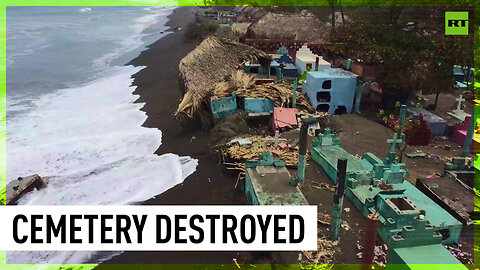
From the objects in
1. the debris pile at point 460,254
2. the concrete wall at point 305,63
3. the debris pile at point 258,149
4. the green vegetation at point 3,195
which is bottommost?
the green vegetation at point 3,195

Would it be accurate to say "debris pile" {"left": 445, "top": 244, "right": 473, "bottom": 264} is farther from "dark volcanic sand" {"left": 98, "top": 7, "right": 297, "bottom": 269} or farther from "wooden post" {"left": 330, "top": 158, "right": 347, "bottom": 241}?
"dark volcanic sand" {"left": 98, "top": 7, "right": 297, "bottom": 269}

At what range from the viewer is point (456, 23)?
2339 centimetres

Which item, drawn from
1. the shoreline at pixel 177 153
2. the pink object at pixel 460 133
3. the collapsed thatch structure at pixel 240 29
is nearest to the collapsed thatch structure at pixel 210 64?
the shoreline at pixel 177 153

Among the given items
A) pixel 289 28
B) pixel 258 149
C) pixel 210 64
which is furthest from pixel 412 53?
pixel 289 28

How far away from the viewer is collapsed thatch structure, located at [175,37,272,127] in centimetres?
2447

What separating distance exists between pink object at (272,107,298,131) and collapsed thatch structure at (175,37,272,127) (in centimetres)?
491

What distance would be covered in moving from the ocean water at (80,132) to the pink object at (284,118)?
187 inches

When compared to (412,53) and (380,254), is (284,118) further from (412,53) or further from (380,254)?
(380,254)

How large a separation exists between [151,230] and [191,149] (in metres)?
7.38

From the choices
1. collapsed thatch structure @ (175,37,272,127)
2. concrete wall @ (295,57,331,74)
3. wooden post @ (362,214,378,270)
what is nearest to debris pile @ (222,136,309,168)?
collapsed thatch structure @ (175,37,272,127)

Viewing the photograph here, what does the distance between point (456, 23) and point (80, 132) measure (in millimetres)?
23936

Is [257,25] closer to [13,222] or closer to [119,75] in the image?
[119,75]

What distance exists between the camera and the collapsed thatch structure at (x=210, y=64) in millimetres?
24466

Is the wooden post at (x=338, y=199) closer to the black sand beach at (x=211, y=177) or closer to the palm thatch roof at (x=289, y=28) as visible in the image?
the black sand beach at (x=211, y=177)
